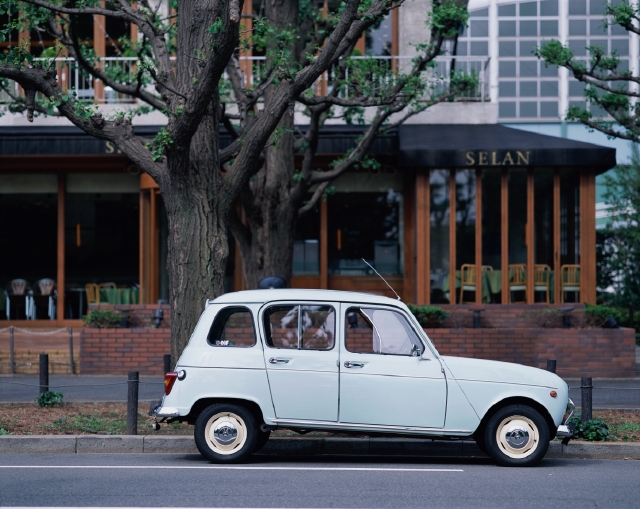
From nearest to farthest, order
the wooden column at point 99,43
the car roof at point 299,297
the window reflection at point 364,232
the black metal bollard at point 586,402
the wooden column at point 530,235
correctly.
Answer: the car roof at point 299,297
the black metal bollard at point 586,402
the wooden column at point 530,235
the wooden column at point 99,43
the window reflection at point 364,232

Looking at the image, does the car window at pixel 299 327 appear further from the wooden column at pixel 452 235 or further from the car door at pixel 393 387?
the wooden column at pixel 452 235

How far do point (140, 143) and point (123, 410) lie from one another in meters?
3.57

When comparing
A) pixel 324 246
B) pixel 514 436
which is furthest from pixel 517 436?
pixel 324 246

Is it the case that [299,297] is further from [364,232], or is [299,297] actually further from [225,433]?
[364,232]

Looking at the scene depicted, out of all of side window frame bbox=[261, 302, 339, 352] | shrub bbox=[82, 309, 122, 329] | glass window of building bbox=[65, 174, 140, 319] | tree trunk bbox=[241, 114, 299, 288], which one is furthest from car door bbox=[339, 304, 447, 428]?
glass window of building bbox=[65, 174, 140, 319]

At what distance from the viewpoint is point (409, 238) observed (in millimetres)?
21391

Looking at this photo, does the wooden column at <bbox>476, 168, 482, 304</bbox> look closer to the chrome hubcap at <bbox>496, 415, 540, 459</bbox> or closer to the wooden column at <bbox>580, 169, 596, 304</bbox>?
the wooden column at <bbox>580, 169, 596, 304</bbox>

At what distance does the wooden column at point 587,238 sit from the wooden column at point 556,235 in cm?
47

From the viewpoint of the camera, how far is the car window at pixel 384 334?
361 inches

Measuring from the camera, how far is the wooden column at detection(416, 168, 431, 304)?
19.9m

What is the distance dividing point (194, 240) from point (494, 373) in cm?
426

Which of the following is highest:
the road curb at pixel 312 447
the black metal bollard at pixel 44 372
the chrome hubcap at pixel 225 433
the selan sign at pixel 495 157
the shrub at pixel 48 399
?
the selan sign at pixel 495 157

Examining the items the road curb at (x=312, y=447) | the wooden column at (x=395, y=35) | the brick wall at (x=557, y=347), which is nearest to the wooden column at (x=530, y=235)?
the brick wall at (x=557, y=347)

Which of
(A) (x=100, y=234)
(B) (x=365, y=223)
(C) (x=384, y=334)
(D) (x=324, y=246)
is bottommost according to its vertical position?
(C) (x=384, y=334)
